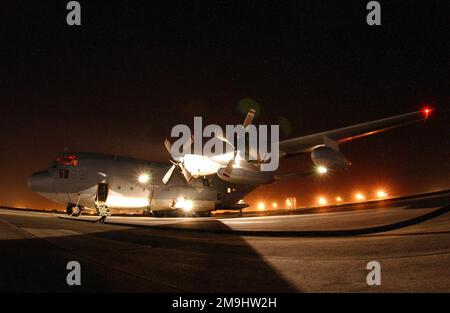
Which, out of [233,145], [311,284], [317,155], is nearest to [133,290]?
[311,284]

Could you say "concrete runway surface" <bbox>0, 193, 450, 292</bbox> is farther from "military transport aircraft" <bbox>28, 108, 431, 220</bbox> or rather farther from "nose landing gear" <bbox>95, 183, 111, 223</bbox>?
"nose landing gear" <bbox>95, 183, 111, 223</bbox>

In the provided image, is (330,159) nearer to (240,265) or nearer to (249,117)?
(249,117)

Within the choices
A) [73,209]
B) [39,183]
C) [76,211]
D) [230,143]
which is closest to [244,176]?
[230,143]

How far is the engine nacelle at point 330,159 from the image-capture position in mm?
17438

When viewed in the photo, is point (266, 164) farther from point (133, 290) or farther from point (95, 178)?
point (133, 290)

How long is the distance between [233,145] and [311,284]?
54.3 feet

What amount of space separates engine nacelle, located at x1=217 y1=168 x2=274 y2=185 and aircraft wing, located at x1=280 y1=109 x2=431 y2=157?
334 centimetres

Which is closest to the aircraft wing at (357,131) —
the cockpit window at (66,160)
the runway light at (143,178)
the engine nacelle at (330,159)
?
the engine nacelle at (330,159)

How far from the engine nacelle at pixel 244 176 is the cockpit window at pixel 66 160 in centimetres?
1300

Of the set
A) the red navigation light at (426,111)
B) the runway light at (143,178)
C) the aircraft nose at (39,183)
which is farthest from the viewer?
the runway light at (143,178)

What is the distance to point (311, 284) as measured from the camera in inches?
173

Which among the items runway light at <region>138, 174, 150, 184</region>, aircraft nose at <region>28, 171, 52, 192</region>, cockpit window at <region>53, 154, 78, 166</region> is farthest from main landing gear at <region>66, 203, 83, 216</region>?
runway light at <region>138, 174, 150, 184</region>

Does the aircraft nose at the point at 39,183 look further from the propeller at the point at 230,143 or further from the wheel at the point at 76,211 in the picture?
the propeller at the point at 230,143

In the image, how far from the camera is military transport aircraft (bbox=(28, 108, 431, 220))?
17.7 metres
